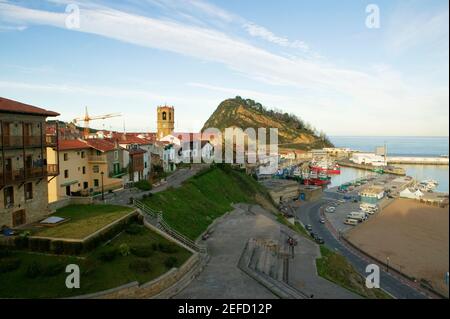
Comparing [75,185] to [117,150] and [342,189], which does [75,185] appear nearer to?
[117,150]

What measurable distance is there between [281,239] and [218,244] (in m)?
5.87

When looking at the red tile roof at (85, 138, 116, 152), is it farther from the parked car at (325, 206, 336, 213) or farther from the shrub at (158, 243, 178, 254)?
the parked car at (325, 206, 336, 213)

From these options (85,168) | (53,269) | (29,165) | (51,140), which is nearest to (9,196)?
(29,165)

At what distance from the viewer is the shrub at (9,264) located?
17.5 m

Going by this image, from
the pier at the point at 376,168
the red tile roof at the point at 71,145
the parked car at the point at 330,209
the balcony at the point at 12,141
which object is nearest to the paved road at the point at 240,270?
the balcony at the point at 12,141

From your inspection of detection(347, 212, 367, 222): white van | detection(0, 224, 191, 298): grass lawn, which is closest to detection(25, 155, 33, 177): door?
detection(0, 224, 191, 298): grass lawn

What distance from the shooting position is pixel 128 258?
19.6 metres

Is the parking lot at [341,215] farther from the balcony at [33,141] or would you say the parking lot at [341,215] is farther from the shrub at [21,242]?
the shrub at [21,242]

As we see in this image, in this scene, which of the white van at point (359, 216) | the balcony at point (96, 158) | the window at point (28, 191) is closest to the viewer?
the window at point (28, 191)

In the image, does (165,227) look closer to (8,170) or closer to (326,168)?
(8,170)

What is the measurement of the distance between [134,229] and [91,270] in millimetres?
6119

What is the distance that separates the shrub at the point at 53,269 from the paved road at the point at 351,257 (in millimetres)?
26516

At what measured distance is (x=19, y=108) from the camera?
22.7 m
